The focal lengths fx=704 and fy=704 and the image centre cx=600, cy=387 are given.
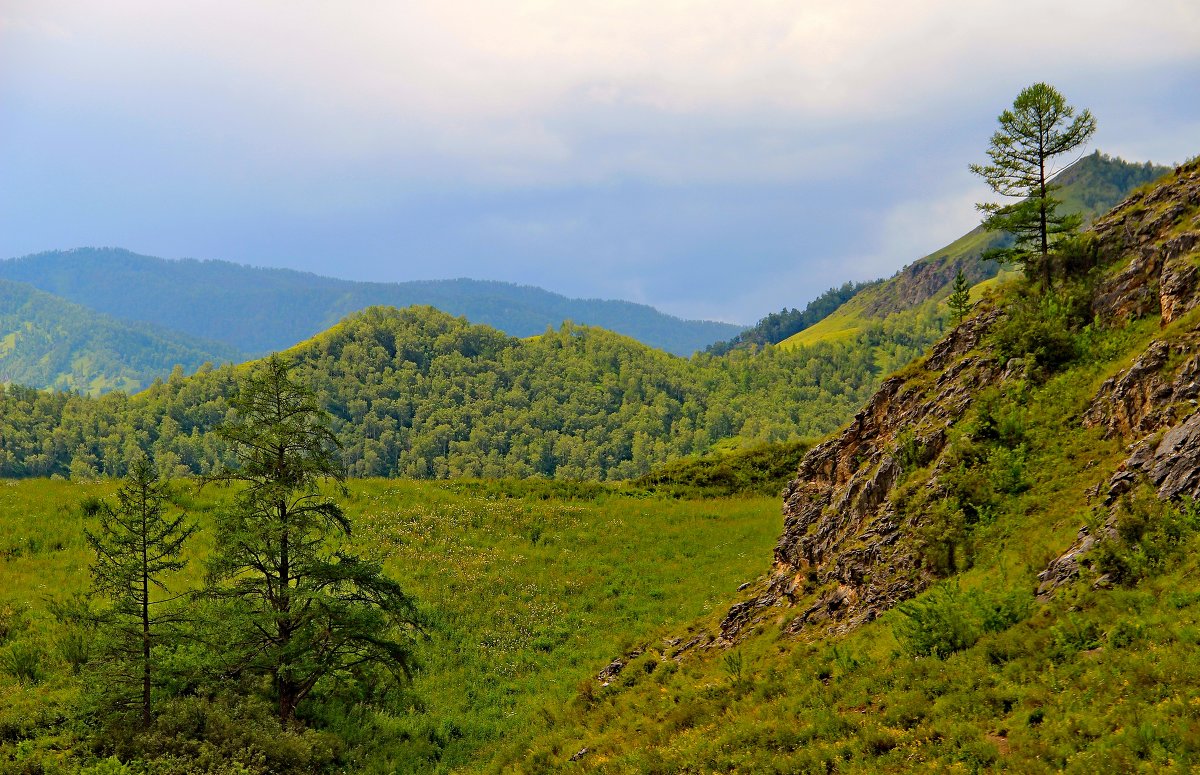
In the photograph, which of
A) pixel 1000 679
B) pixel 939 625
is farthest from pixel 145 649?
pixel 1000 679

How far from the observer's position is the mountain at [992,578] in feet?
35.7

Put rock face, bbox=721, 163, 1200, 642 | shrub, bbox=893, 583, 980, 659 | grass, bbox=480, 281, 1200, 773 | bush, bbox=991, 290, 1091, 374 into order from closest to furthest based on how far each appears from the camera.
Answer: grass, bbox=480, 281, 1200, 773, shrub, bbox=893, 583, 980, 659, rock face, bbox=721, 163, 1200, 642, bush, bbox=991, 290, 1091, 374

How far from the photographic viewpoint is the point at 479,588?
34562 mm

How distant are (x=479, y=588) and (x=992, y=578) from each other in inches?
994

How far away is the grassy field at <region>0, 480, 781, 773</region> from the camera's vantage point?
22.1 m

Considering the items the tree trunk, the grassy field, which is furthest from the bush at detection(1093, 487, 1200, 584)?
the tree trunk

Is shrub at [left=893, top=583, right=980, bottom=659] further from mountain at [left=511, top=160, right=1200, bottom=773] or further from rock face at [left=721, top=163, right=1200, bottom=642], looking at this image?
rock face at [left=721, top=163, right=1200, bottom=642]

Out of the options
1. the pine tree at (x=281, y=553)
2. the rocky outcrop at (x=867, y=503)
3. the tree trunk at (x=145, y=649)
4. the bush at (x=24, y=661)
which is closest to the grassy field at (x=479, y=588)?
the bush at (x=24, y=661)

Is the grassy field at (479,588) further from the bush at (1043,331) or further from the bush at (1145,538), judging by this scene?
the bush at (1145,538)

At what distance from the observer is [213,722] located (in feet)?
64.0

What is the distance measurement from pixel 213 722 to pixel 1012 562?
20.6 m

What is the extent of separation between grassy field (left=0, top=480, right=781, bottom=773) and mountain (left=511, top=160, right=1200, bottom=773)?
17.0ft

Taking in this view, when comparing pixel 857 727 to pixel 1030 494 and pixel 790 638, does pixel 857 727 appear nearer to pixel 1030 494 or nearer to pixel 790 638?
pixel 790 638

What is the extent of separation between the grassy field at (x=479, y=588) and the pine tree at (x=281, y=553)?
11.2 ft
